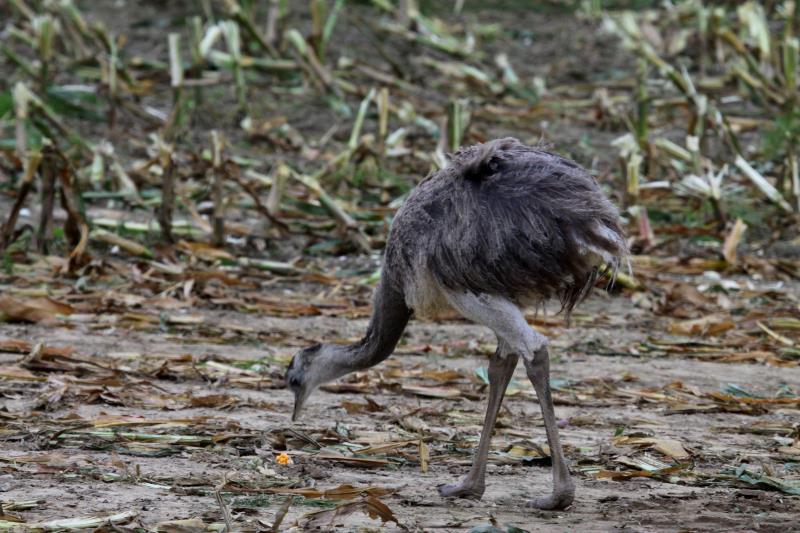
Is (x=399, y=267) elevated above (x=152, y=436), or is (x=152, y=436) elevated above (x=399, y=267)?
(x=399, y=267)

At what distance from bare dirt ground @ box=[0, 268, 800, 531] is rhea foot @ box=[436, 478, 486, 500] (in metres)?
0.05

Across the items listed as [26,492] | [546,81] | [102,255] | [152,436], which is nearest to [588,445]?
[152,436]

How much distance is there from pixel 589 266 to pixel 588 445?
1.03 metres

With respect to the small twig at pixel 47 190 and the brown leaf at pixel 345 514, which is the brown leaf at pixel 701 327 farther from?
the small twig at pixel 47 190

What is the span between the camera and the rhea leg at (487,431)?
493cm

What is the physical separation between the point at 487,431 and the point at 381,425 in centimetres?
94

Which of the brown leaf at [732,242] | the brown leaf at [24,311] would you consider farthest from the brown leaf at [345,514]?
the brown leaf at [732,242]

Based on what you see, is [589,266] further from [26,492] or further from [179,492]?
[26,492]

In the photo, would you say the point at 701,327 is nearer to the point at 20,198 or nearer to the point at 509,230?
the point at 509,230

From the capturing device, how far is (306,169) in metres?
11.4

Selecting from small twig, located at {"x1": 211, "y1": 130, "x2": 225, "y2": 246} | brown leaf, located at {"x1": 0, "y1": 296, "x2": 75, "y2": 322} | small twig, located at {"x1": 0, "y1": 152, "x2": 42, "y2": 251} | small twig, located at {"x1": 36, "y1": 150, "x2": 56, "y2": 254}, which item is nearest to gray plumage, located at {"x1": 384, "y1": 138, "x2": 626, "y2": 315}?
brown leaf, located at {"x1": 0, "y1": 296, "x2": 75, "y2": 322}

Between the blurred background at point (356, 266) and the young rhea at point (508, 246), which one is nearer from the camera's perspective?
the young rhea at point (508, 246)

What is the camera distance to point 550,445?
16.1 feet

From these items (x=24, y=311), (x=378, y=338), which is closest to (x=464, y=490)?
(x=378, y=338)
